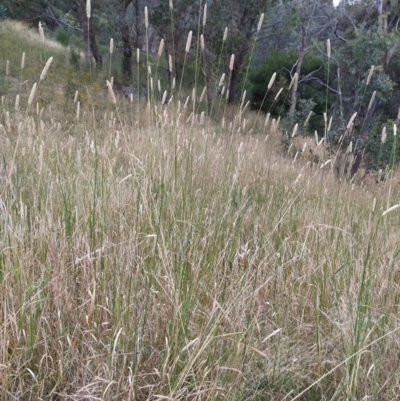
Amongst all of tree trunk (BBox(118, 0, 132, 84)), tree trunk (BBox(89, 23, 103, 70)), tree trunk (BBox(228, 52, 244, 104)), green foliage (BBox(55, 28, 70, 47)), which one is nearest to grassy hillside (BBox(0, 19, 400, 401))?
tree trunk (BBox(118, 0, 132, 84))

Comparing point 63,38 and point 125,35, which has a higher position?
point 125,35

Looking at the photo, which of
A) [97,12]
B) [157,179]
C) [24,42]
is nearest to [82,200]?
[157,179]

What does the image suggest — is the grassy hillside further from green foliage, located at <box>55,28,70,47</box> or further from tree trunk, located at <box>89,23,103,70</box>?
green foliage, located at <box>55,28,70,47</box>

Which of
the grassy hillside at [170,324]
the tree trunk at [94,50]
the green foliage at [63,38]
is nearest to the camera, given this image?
the grassy hillside at [170,324]

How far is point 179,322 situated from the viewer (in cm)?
150

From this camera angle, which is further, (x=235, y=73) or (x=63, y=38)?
(x=63, y=38)

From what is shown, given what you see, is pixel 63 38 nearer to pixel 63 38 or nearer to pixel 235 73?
pixel 63 38

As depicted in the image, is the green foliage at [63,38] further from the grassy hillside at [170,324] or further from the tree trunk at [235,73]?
the grassy hillside at [170,324]

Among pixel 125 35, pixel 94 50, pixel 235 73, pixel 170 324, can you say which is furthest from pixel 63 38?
pixel 170 324

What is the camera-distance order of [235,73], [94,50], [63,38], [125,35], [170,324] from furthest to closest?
[63,38]
[235,73]
[94,50]
[125,35]
[170,324]

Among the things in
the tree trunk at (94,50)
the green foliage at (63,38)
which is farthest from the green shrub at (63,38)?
the tree trunk at (94,50)

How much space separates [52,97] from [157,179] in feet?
23.8

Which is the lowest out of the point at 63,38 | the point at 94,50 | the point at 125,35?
the point at 63,38

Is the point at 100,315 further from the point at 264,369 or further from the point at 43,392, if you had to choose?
the point at 264,369
